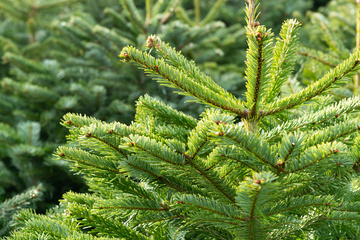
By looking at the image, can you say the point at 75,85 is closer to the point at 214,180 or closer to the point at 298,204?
the point at 214,180

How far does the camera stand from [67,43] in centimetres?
308

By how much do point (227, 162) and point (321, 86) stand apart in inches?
10.8

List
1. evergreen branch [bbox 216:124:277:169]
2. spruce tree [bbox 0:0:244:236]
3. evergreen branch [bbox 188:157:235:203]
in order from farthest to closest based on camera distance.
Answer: spruce tree [bbox 0:0:244:236]
evergreen branch [bbox 188:157:235:203]
evergreen branch [bbox 216:124:277:169]

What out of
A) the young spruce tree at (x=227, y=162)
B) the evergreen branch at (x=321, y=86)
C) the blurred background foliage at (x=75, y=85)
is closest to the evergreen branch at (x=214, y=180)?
the young spruce tree at (x=227, y=162)

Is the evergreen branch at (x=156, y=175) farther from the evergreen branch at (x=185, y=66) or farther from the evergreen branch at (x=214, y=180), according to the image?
the evergreen branch at (x=185, y=66)

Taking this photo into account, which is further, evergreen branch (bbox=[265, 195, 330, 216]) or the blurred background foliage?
the blurred background foliage

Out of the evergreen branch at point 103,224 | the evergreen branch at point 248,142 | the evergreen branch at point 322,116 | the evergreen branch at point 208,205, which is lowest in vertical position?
the evergreen branch at point 103,224

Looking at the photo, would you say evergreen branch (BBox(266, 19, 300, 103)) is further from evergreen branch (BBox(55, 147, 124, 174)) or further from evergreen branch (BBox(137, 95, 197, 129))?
evergreen branch (BBox(55, 147, 124, 174))

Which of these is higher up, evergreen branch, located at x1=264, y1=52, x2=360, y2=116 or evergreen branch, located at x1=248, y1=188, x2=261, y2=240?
evergreen branch, located at x1=264, y1=52, x2=360, y2=116

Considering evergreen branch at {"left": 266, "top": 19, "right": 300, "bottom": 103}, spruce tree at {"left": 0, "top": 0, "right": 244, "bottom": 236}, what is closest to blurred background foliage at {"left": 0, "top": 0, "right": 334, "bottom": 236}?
spruce tree at {"left": 0, "top": 0, "right": 244, "bottom": 236}

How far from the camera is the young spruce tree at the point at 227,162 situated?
651 mm

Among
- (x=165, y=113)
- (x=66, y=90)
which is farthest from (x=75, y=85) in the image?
(x=165, y=113)

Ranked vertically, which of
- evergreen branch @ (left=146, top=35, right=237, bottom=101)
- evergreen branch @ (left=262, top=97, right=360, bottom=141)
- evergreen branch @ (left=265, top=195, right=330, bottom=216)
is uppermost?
evergreen branch @ (left=146, top=35, right=237, bottom=101)

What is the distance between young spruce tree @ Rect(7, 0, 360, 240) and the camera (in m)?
0.65
